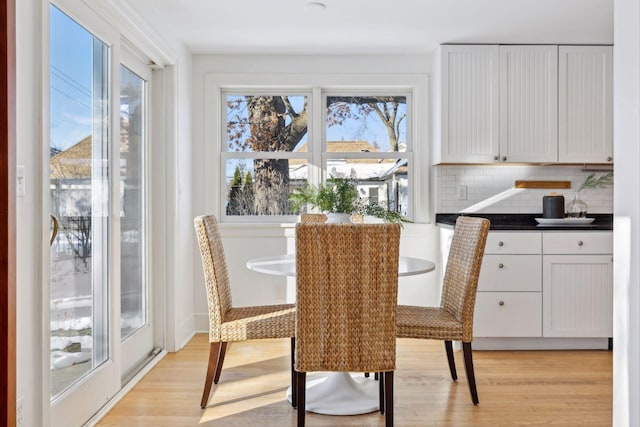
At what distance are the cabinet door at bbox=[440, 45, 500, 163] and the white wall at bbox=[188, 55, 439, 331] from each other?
30 cm

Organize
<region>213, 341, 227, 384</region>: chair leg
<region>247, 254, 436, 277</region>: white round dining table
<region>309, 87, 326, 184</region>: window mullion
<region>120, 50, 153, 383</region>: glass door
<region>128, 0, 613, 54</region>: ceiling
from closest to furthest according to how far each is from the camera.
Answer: <region>247, 254, 436, 277</region>: white round dining table, <region>213, 341, 227, 384</region>: chair leg, <region>120, 50, 153, 383</region>: glass door, <region>128, 0, 613, 54</region>: ceiling, <region>309, 87, 326, 184</region>: window mullion

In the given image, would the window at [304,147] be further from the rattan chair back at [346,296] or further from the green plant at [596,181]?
the rattan chair back at [346,296]

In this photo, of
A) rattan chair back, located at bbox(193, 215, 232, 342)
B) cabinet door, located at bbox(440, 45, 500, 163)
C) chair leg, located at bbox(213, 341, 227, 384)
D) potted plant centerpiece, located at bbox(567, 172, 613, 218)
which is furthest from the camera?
potted plant centerpiece, located at bbox(567, 172, 613, 218)

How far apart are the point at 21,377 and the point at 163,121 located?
2206mm

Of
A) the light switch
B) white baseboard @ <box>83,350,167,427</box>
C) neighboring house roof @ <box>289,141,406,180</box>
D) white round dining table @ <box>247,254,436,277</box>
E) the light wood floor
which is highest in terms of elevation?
neighboring house roof @ <box>289,141,406,180</box>

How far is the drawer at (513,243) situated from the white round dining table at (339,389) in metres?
1.05

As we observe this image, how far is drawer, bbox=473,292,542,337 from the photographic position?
3.72 metres

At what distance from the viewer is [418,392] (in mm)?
2885

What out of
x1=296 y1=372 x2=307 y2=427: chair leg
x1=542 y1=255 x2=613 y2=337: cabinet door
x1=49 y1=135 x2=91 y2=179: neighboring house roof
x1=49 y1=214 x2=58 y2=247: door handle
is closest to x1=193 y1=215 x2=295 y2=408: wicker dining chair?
x1=296 y1=372 x2=307 y2=427: chair leg

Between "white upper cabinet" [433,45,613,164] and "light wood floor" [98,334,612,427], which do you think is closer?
"light wood floor" [98,334,612,427]

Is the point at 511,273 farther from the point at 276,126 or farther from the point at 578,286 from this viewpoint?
the point at 276,126

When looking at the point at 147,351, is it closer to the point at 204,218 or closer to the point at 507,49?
the point at 204,218

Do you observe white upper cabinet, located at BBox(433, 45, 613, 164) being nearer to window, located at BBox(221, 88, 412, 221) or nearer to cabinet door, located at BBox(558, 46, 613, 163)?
cabinet door, located at BBox(558, 46, 613, 163)

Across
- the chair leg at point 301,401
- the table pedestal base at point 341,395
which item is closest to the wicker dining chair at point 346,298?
the chair leg at point 301,401
